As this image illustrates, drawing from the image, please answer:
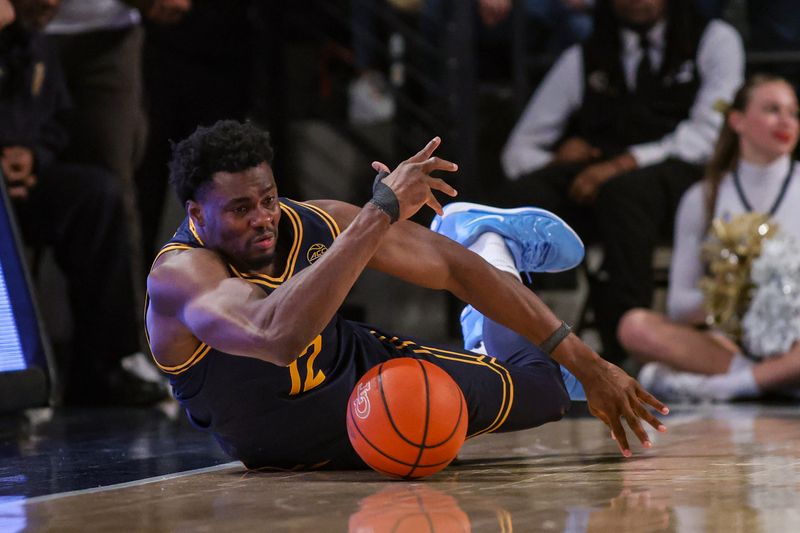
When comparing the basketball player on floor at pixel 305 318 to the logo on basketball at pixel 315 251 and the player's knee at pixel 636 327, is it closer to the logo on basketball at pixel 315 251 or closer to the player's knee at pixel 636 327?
the logo on basketball at pixel 315 251

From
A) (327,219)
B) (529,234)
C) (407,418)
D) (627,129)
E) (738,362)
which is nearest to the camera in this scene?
(407,418)

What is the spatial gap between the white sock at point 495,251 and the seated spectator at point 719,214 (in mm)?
1946

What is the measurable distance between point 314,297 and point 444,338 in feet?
14.5

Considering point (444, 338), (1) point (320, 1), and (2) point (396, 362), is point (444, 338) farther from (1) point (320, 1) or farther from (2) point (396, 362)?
(2) point (396, 362)

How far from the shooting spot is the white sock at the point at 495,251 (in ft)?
11.7

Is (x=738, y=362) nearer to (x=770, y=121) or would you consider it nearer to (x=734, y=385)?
(x=734, y=385)

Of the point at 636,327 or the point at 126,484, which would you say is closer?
the point at 126,484

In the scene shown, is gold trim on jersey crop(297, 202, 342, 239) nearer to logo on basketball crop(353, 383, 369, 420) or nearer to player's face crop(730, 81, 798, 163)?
logo on basketball crop(353, 383, 369, 420)

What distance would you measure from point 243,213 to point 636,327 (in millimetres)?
3011

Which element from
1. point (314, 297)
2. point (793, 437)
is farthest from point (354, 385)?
point (793, 437)

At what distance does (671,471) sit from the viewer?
2988 millimetres

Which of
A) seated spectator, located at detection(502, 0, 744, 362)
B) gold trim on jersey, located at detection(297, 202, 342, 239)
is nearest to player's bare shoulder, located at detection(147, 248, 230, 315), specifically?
gold trim on jersey, located at detection(297, 202, 342, 239)

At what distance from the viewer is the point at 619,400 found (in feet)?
10.3

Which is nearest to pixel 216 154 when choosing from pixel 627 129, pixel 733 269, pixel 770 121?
pixel 733 269
